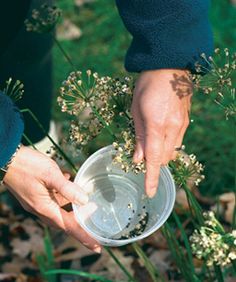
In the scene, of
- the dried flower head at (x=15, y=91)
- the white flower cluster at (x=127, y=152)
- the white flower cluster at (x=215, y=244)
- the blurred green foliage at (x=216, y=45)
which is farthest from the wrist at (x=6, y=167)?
the blurred green foliage at (x=216, y=45)

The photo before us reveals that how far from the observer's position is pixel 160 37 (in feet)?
5.37

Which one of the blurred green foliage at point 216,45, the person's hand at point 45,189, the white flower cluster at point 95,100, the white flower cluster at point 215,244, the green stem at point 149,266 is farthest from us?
the blurred green foliage at point 216,45

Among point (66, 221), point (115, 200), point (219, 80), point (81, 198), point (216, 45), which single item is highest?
point (219, 80)

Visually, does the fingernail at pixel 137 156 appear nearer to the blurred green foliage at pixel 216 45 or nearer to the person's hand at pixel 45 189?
→ the person's hand at pixel 45 189

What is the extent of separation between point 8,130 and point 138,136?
31 cm

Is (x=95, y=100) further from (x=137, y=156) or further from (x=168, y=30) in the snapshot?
(x=168, y=30)

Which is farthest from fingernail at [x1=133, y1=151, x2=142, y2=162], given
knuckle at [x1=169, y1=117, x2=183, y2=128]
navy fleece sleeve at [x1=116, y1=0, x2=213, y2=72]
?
navy fleece sleeve at [x1=116, y1=0, x2=213, y2=72]

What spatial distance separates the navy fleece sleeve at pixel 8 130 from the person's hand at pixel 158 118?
0.94ft

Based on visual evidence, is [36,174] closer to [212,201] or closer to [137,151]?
[137,151]

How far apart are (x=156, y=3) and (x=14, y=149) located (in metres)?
0.47

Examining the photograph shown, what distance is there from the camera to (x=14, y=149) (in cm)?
166

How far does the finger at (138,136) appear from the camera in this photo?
1.55m

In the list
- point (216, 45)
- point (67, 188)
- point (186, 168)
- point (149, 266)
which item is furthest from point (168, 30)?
point (216, 45)

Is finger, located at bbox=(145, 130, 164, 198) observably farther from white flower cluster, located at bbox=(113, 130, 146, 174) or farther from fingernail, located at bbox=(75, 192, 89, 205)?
fingernail, located at bbox=(75, 192, 89, 205)
